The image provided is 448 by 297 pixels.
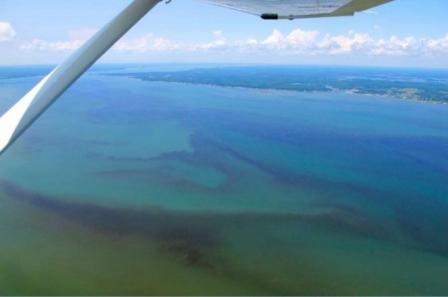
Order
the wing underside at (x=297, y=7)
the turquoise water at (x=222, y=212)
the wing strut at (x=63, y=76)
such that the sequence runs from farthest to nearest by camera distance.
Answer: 1. the turquoise water at (x=222, y=212)
2. the wing underside at (x=297, y=7)
3. the wing strut at (x=63, y=76)

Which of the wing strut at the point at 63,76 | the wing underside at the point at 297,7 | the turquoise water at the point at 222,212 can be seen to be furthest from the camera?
the turquoise water at the point at 222,212

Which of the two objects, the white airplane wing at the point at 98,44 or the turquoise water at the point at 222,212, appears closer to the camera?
the white airplane wing at the point at 98,44

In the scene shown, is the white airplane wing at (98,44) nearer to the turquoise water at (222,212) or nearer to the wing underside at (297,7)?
the wing underside at (297,7)

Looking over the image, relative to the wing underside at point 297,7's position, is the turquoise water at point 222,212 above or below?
below

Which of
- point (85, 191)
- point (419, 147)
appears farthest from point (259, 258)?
point (419, 147)

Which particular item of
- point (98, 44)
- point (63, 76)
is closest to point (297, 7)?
point (98, 44)

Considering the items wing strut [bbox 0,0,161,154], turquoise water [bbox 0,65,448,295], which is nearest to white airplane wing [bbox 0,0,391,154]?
wing strut [bbox 0,0,161,154]

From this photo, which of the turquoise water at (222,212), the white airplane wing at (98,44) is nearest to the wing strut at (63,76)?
the white airplane wing at (98,44)

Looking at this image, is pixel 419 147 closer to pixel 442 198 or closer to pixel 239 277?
pixel 442 198
